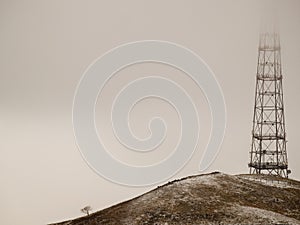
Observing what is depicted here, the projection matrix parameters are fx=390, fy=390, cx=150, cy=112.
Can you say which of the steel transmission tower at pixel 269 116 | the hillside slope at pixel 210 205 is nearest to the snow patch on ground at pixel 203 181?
the hillside slope at pixel 210 205

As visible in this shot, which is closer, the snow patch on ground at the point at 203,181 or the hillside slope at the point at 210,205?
the hillside slope at the point at 210,205

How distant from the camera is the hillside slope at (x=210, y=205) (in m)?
36.8

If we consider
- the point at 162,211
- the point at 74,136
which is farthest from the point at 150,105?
the point at 162,211

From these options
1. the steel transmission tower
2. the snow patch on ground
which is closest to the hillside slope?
the snow patch on ground

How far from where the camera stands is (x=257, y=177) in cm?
5591

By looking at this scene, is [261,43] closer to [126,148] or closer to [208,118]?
[208,118]

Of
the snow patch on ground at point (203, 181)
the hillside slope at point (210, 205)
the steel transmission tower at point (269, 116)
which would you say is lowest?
the hillside slope at point (210, 205)

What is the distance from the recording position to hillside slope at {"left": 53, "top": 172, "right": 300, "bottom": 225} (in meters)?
36.8

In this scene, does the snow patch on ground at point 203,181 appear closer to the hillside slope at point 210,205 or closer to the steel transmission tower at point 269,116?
the hillside slope at point 210,205

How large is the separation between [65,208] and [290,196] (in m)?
53.2

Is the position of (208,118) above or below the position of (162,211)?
above

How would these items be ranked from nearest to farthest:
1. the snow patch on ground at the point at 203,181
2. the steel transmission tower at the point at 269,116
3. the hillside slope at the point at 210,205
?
the hillside slope at the point at 210,205 → the snow patch on ground at the point at 203,181 → the steel transmission tower at the point at 269,116

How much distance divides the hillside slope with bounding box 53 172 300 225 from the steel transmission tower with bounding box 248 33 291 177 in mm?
18385

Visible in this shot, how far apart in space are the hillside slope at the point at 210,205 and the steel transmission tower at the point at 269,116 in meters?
18.4
